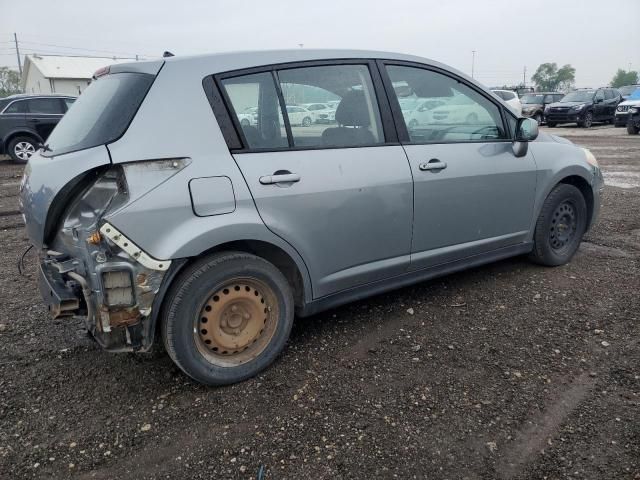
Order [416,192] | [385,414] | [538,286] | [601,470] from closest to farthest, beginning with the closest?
[601,470] → [385,414] → [416,192] → [538,286]

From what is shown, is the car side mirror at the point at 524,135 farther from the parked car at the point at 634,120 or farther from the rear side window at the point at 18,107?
the parked car at the point at 634,120

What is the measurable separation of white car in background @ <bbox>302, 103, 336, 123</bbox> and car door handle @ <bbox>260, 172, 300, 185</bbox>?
45cm

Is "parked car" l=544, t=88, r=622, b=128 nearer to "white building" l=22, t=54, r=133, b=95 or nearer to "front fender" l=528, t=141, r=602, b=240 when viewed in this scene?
"front fender" l=528, t=141, r=602, b=240

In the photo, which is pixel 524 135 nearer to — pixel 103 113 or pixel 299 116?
pixel 299 116

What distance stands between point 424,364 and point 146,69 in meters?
2.26

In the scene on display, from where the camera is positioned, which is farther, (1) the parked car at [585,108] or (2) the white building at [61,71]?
(2) the white building at [61,71]

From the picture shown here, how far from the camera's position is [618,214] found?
6.24 metres

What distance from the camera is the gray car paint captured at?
2.46 meters

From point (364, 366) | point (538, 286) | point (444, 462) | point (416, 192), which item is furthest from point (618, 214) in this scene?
point (444, 462)

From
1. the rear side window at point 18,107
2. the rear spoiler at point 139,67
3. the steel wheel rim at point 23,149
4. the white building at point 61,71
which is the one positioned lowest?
the steel wheel rim at point 23,149

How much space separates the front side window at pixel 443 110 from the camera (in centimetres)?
336

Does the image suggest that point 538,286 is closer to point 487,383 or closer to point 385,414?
point 487,383

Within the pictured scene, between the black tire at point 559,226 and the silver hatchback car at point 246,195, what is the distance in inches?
28.3

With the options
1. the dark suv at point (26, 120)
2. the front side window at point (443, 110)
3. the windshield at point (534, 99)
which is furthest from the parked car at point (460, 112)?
the windshield at point (534, 99)
